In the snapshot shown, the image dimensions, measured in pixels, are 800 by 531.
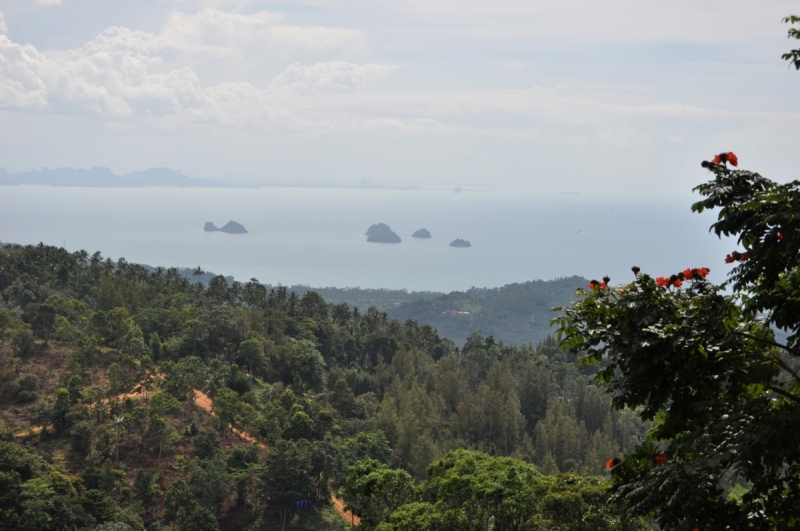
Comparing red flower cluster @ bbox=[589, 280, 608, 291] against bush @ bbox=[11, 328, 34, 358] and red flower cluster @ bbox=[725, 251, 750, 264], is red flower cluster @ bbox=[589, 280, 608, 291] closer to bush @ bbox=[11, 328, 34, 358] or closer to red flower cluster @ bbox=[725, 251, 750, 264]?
red flower cluster @ bbox=[725, 251, 750, 264]

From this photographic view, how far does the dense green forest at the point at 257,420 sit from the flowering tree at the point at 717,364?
7.44 meters

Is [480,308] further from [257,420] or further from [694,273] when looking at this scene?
[694,273]

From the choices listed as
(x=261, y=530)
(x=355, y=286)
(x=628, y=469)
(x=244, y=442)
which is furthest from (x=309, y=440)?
(x=355, y=286)

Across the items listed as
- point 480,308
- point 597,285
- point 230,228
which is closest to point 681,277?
point 597,285

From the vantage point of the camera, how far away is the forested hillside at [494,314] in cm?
9688

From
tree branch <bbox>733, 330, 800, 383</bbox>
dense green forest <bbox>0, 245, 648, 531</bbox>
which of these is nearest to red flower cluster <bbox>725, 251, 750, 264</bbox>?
tree branch <bbox>733, 330, 800, 383</bbox>

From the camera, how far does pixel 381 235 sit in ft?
606

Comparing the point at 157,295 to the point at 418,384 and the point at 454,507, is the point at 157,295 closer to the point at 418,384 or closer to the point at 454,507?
the point at 418,384

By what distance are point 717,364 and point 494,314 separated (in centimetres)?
9999

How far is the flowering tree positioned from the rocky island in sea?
178 meters

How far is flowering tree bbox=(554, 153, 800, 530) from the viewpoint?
11.9 feet

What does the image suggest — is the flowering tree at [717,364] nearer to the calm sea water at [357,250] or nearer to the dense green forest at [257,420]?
the dense green forest at [257,420]

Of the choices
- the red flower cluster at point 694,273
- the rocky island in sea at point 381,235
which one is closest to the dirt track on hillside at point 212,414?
the red flower cluster at point 694,273

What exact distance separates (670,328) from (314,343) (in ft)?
119
